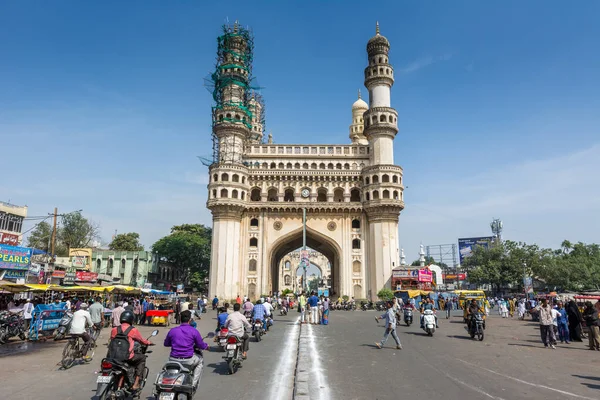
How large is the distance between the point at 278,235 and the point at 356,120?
103 feet

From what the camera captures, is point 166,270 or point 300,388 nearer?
point 300,388

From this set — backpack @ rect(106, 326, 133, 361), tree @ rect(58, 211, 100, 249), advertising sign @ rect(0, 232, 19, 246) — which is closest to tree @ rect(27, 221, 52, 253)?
tree @ rect(58, 211, 100, 249)

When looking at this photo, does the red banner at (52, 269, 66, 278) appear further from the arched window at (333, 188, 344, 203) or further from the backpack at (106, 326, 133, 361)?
the backpack at (106, 326, 133, 361)

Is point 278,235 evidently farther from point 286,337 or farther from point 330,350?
point 330,350

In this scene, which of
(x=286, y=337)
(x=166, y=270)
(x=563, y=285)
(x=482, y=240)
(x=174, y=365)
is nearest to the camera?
(x=174, y=365)

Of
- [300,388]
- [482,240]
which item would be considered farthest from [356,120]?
[300,388]

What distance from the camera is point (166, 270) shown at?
6800cm

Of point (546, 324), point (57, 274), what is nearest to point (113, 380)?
point (546, 324)

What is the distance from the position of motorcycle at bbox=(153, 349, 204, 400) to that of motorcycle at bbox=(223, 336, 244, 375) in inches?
121

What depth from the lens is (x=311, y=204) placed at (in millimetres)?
46125

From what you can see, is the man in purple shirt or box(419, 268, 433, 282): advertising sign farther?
box(419, 268, 433, 282): advertising sign

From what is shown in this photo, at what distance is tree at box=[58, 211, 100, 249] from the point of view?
6044 centimetres

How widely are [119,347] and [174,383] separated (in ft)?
3.85

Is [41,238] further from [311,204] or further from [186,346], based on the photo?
[186,346]
